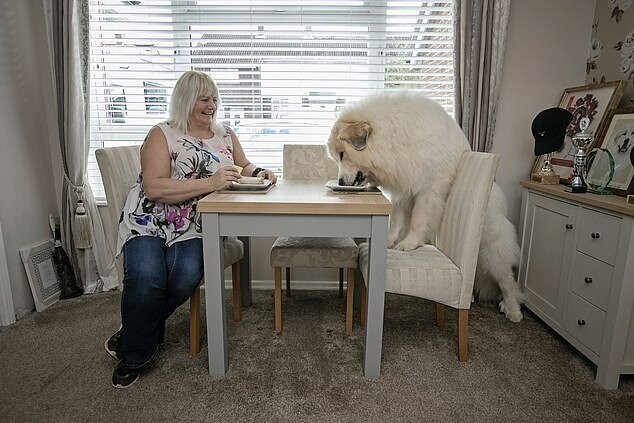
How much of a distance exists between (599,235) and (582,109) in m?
0.97

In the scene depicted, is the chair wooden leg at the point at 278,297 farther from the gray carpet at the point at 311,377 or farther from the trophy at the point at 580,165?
the trophy at the point at 580,165

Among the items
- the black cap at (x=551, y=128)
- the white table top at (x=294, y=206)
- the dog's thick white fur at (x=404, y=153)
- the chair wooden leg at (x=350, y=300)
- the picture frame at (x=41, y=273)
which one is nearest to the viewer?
the white table top at (x=294, y=206)

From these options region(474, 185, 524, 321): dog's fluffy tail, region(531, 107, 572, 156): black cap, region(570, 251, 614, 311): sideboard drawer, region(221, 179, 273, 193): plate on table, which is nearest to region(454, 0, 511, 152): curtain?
region(531, 107, 572, 156): black cap

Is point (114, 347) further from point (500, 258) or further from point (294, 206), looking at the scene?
point (500, 258)

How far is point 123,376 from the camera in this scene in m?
1.71

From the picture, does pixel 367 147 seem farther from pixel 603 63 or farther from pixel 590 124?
pixel 603 63

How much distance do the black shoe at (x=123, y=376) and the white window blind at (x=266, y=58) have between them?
163cm

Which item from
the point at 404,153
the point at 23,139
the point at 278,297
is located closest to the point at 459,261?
the point at 404,153

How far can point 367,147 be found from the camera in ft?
6.21

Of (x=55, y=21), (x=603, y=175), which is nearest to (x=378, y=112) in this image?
(x=603, y=175)

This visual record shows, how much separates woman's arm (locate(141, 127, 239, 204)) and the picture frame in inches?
51.2

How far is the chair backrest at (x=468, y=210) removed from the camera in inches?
67.7

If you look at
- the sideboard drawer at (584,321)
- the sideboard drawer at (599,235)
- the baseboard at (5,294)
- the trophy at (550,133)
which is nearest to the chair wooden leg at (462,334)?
the sideboard drawer at (584,321)

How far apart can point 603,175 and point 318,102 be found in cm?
175
